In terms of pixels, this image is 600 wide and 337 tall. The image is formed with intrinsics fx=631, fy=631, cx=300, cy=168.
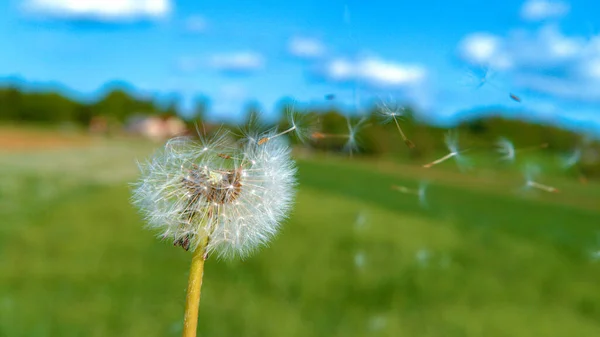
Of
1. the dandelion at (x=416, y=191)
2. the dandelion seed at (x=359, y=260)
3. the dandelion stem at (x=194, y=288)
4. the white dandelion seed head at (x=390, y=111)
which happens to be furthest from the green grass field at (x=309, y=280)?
the dandelion stem at (x=194, y=288)

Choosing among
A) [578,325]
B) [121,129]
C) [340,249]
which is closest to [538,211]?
[340,249]

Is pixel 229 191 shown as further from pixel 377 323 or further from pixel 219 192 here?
pixel 377 323

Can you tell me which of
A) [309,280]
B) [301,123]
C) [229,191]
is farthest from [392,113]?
[309,280]

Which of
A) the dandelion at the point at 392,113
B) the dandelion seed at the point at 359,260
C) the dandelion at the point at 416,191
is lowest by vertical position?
the dandelion seed at the point at 359,260

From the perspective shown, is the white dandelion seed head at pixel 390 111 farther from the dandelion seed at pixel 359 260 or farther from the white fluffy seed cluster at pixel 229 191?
the dandelion seed at pixel 359 260

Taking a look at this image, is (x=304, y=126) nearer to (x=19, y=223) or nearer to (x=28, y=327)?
(x=28, y=327)

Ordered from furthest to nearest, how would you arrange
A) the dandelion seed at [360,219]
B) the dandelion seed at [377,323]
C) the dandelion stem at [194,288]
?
the dandelion seed at [377,323] < the dandelion seed at [360,219] < the dandelion stem at [194,288]
